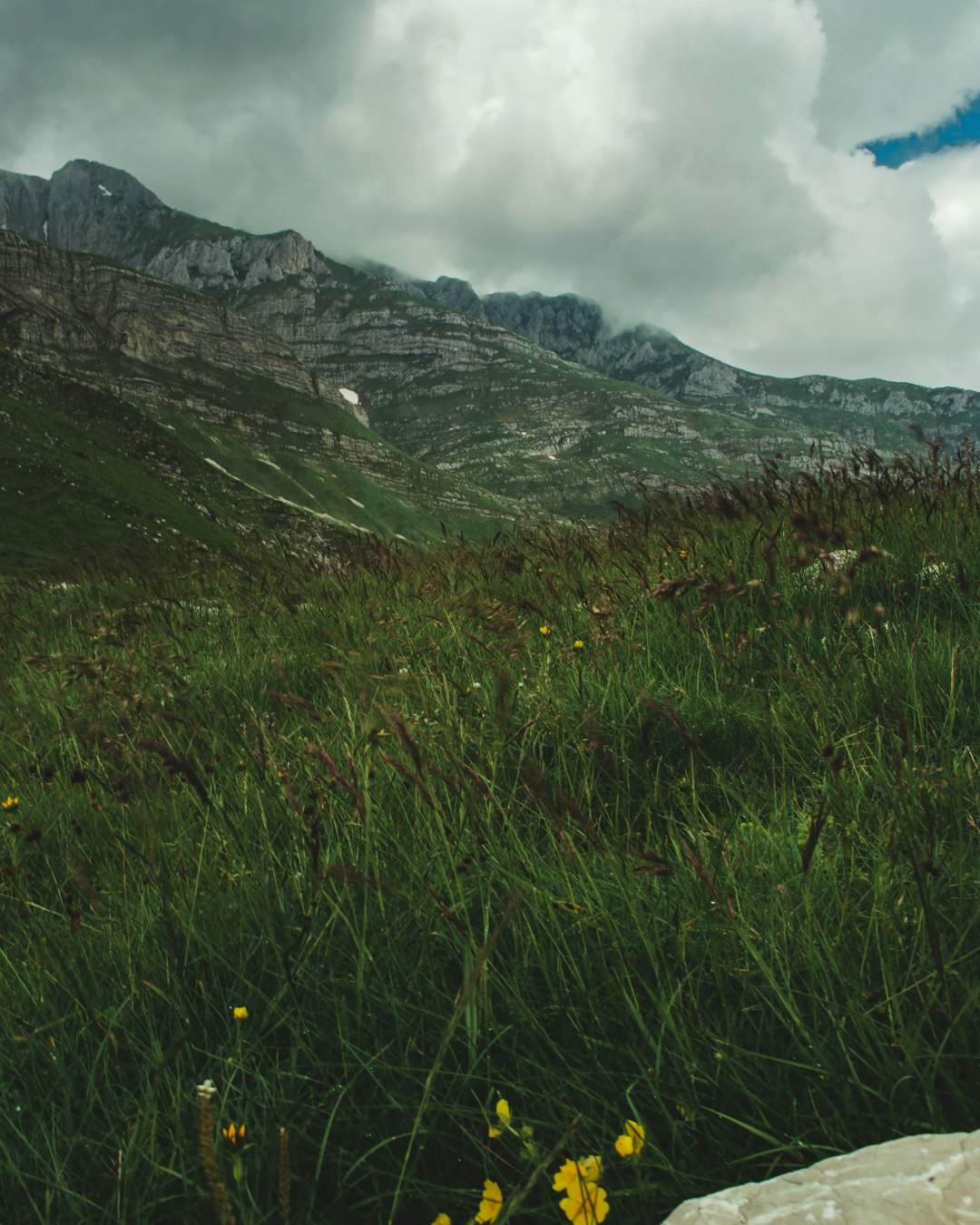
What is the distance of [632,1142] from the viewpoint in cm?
116

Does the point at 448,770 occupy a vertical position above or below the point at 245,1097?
above

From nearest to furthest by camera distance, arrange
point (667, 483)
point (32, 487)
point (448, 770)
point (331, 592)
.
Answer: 1. point (448, 770)
2. point (331, 592)
3. point (667, 483)
4. point (32, 487)

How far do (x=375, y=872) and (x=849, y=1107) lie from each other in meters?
1.14

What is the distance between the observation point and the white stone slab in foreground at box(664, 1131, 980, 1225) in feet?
2.91

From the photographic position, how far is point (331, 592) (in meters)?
6.34

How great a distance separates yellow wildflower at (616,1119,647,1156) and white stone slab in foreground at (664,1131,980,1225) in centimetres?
17

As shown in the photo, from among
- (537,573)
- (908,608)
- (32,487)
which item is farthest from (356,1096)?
(32,487)

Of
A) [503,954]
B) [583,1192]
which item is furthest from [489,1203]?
[503,954]

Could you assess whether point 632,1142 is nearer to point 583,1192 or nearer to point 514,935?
point 583,1192

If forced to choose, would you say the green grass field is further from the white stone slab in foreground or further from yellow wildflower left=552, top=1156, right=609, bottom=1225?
the white stone slab in foreground

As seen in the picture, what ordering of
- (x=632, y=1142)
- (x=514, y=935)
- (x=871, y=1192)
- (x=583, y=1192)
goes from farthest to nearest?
1. (x=514, y=935)
2. (x=632, y=1142)
3. (x=583, y=1192)
4. (x=871, y=1192)

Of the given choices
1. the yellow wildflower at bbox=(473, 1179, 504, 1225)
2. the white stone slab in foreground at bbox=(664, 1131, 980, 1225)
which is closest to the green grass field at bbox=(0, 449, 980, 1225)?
the yellow wildflower at bbox=(473, 1179, 504, 1225)

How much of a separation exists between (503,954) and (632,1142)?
573mm

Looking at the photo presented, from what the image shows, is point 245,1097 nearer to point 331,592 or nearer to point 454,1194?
point 454,1194
